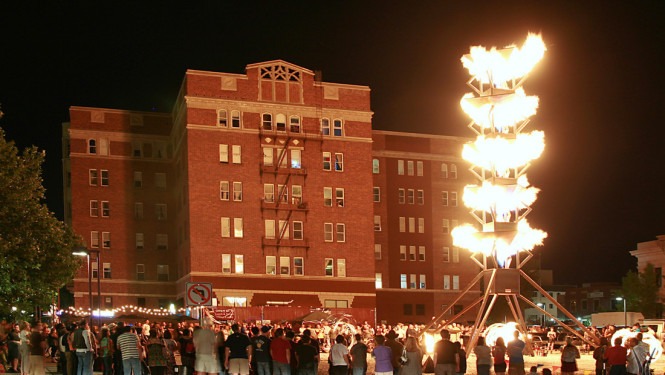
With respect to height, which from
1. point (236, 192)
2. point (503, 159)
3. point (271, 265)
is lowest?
point (271, 265)

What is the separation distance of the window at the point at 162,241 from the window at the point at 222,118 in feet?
48.0

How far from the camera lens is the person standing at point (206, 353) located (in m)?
21.8

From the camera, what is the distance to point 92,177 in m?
81.1

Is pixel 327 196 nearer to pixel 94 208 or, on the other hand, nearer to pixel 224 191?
pixel 224 191

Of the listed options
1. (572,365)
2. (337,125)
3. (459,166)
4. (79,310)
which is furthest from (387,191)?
(572,365)

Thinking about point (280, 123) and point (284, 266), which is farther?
point (280, 123)

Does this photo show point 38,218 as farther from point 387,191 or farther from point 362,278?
point 387,191

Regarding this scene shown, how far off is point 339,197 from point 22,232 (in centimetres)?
3941

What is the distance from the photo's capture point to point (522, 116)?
38844mm

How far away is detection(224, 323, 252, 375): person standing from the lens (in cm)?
2205

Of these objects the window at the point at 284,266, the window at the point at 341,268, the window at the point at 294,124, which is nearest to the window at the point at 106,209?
the window at the point at 284,266

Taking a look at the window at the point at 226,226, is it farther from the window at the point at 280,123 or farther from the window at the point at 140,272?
the window at the point at 140,272

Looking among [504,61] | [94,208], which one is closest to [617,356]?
[504,61]

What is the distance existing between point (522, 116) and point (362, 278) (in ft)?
135
